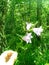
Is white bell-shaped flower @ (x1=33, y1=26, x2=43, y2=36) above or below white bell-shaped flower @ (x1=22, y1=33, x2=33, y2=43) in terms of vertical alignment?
above

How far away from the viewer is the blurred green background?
5.76ft

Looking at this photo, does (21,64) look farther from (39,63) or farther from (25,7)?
(25,7)

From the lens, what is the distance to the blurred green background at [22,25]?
1755 millimetres

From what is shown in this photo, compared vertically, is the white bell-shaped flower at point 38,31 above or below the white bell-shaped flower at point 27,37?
above

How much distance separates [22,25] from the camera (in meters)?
1.89

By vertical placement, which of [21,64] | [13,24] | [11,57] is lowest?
[21,64]

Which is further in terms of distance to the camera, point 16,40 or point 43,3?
point 43,3

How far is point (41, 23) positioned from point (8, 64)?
756 mm

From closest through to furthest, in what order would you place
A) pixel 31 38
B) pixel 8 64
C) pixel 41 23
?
pixel 8 64, pixel 31 38, pixel 41 23

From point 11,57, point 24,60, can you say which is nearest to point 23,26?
point 24,60

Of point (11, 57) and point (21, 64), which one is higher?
point (11, 57)

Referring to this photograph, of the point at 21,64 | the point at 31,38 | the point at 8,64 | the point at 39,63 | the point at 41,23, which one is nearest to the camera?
the point at 8,64

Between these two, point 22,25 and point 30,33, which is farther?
point 22,25

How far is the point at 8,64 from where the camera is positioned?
4.13 ft
